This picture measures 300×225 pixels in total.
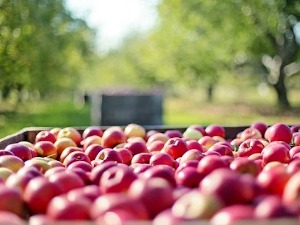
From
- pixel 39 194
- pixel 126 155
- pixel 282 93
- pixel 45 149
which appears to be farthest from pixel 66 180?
pixel 282 93

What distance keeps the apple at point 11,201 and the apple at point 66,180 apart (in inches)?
8.6

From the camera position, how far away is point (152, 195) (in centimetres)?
201

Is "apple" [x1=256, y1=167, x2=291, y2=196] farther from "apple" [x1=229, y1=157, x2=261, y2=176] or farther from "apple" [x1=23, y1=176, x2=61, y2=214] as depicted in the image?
"apple" [x1=23, y1=176, x2=61, y2=214]

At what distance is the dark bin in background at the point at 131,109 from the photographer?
11.6 metres

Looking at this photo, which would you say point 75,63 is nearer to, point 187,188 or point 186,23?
point 186,23

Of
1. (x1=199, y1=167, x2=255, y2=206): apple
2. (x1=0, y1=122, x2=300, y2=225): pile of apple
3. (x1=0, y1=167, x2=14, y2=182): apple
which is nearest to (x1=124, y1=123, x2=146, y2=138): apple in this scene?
Answer: (x1=0, y1=122, x2=300, y2=225): pile of apple

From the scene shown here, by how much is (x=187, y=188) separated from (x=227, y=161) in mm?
462

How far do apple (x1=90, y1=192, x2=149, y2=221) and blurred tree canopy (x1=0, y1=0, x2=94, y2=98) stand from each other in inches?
401

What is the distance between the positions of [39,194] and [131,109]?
9.42 metres

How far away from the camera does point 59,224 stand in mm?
1687

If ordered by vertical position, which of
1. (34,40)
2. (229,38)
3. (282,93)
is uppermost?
(229,38)

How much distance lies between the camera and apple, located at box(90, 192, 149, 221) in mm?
1856

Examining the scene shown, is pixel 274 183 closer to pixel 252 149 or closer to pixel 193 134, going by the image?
pixel 252 149

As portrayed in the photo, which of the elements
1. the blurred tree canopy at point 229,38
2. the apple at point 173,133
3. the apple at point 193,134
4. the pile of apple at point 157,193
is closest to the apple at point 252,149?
the pile of apple at point 157,193
